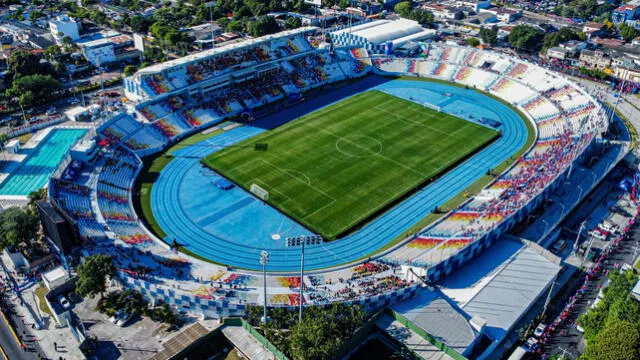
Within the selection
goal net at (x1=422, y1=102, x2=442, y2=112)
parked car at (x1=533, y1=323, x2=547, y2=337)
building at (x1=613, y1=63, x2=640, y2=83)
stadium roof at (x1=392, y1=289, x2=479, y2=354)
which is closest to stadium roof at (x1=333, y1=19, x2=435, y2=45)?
goal net at (x1=422, y1=102, x2=442, y2=112)

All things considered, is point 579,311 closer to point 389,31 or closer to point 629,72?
point 629,72

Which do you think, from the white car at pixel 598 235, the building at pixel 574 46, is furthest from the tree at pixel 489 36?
the white car at pixel 598 235

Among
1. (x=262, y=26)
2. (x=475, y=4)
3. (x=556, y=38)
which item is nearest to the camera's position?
(x=556, y=38)

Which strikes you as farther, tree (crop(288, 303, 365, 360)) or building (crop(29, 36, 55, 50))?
building (crop(29, 36, 55, 50))

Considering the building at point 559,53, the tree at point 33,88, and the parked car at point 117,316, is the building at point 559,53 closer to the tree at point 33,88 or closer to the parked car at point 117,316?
the tree at point 33,88

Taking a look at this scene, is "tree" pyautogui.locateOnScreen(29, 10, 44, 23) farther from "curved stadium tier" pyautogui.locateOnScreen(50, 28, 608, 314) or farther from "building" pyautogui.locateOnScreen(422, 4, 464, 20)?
"building" pyautogui.locateOnScreen(422, 4, 464, 20)

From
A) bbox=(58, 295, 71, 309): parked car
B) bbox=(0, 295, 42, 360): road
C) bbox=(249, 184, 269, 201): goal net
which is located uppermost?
bbox=(249, 184, 269, 201): goal net

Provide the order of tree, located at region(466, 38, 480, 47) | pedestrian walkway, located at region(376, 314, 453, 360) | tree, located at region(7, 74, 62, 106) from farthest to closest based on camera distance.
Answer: tree, located at region(466, 38, 480, 47) < tree, located at region(7, 74, 62, 106) < pedestrian walkway, located at region(376, 314, 453, 360)

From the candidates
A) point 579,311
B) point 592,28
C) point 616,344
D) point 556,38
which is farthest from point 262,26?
point 616,344
